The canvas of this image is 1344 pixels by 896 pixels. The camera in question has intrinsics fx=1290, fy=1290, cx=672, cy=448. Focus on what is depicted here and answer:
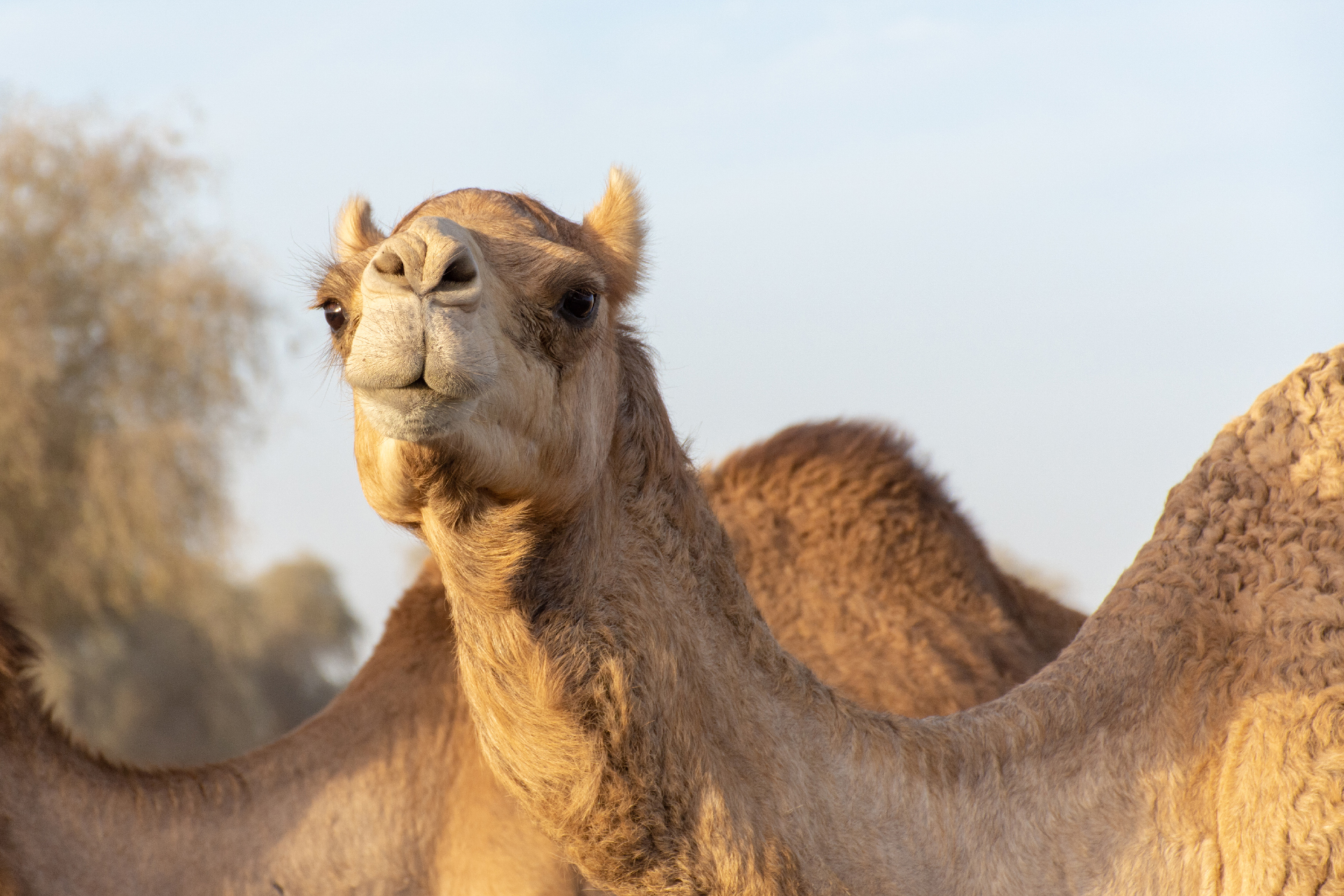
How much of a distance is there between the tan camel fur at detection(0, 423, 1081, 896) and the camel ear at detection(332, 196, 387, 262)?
1469 mm

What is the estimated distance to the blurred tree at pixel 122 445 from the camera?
43.6 ft

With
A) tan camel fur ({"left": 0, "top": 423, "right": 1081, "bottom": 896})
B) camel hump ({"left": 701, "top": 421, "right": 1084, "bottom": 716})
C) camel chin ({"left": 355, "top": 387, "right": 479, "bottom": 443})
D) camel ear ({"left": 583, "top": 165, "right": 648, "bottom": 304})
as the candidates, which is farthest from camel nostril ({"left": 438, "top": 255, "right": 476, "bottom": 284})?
camel hump ({"left": 701, "top": 421, "right": 1084, "bottom": 716})

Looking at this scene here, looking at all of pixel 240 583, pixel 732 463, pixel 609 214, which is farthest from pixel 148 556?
pixel 609 214

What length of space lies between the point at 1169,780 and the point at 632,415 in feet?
4.15

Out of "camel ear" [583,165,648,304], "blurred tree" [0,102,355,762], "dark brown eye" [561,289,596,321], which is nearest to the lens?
"dark brown eye" [561,289,596,321]

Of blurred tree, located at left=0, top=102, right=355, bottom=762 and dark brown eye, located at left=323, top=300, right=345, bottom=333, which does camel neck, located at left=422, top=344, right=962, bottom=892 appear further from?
blurred tree, located at left=0, top=102, right=355, bottom=762

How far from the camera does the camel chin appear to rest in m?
1.77

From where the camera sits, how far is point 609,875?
2127 mm

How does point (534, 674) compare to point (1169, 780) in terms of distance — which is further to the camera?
point (1169, 780)

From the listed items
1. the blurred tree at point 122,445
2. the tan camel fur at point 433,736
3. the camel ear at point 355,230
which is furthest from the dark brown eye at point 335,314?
the blurred tree at point 122,445

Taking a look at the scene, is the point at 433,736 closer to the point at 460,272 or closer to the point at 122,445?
the point at 460,272

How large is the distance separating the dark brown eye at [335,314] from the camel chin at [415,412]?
0.38 m

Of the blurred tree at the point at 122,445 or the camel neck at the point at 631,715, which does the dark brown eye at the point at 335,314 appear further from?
the blurred tree at the point at 122,445

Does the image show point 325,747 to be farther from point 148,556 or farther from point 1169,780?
point 148,556
